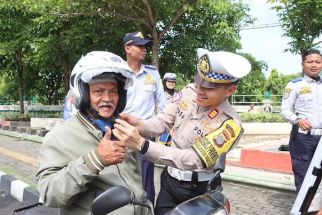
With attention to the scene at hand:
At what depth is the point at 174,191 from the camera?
9.11 ft

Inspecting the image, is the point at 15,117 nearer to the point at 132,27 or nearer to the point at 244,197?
the point at 132,27

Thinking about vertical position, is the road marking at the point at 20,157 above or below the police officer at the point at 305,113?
below

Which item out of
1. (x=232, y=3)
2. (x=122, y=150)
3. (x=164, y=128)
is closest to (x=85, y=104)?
(x=122, y=150)

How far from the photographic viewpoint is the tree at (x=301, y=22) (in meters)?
10.4

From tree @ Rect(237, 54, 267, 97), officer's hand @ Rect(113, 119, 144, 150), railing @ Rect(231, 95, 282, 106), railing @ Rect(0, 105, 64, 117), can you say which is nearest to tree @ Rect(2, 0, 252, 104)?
railing @ Rect(0, 105, 64, 117)

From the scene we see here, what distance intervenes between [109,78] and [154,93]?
2164mm

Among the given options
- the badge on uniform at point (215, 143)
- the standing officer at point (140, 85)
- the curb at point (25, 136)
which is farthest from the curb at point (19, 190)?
the curb at point (25, 136)

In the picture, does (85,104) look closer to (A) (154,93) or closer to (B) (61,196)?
(B) (61,196)

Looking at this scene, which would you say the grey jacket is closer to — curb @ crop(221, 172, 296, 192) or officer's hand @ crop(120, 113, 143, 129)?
officer's hand @ crop(120, 113, 143, 129)

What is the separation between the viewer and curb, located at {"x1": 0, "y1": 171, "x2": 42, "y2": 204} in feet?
18.1

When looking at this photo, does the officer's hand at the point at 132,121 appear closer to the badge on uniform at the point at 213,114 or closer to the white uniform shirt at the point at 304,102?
the badge on uniform at the point at 213,114

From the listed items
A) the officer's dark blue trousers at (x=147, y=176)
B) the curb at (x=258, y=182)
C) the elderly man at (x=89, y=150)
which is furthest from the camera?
the curb at (x=258, y=182)

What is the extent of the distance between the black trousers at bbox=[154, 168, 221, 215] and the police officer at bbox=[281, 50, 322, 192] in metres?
2.29

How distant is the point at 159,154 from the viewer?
7.79ft
